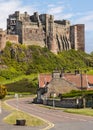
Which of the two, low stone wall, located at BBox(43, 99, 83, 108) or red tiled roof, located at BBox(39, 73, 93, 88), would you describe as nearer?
low stone wall, located at BBox(43, 99, 83, 108)

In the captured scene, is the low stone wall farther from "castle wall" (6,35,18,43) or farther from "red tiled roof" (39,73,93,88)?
"castle wall" (6,35,18,43)

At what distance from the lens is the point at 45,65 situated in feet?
622

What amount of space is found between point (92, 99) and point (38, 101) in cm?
2569

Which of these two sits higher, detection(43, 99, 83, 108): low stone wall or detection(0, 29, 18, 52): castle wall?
detection(0, 29, 18, 52): castle wall

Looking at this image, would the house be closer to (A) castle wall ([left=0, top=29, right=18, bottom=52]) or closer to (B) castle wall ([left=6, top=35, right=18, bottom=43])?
(A) castle wall ([left=0, top=29, right=18, bottom=52])

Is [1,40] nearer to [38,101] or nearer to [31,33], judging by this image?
[31,33]

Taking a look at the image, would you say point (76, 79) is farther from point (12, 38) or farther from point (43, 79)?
point (12, 38)

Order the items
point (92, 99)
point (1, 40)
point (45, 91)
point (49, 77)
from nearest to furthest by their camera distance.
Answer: point (92, 99) < point (45, 91) < point (49, 77) < point (1, 40)

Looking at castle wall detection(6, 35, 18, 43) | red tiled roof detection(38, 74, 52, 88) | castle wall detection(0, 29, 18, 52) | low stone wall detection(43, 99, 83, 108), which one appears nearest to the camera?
low stone wall detection(43, 99, 83, 108)

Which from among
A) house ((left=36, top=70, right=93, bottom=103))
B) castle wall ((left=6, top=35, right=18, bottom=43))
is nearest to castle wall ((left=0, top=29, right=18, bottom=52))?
castle wall ((left=6, top=35, right=18, bottom=43))

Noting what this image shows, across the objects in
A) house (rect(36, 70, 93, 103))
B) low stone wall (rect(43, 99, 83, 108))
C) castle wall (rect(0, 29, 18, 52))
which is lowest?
low stone wall (rect(43, 99, 83, 108))

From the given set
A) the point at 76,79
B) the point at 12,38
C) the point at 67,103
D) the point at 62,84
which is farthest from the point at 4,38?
the point at 67,103

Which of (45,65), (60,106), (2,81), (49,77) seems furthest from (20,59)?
(60,106)

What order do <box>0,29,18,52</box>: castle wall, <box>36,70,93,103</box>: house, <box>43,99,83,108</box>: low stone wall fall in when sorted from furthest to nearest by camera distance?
<box>0,29,18,52</box>: castle wall → <box>36,70,93,103</box>: house → <box>43,99,83,108</box>: low stone wall
